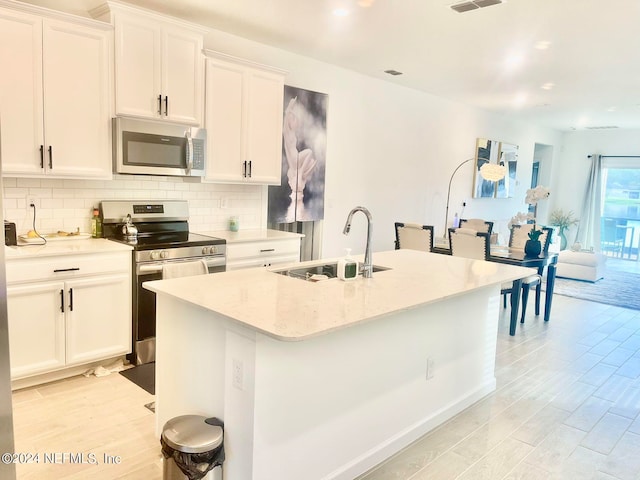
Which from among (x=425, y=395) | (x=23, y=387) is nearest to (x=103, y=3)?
(x=23, y=387)

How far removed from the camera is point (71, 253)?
3264 mm

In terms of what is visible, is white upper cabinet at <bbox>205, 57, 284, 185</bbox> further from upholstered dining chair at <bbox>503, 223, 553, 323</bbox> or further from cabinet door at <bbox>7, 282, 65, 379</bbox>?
upholstered dining chair at <bbox>503, 223, 553, 323</bbox>

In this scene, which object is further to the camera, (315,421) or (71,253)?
(71,253)

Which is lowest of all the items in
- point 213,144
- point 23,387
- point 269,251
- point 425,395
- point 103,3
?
point 23,387

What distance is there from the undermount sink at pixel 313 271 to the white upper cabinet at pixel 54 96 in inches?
66.6

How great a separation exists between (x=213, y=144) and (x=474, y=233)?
2.85m

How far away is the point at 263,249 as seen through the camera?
4457 mm

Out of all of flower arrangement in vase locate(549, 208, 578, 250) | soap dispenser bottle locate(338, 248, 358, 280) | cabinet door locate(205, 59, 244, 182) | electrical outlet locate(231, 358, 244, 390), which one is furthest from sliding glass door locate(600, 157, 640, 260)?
electrical outlet locate(231, 358, 244, 390)

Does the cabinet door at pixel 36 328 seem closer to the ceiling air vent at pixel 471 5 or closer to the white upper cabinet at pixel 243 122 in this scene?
the white upper cabinet at pixel 243 122

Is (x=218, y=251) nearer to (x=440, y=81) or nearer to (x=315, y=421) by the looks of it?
(x=315, y=421)

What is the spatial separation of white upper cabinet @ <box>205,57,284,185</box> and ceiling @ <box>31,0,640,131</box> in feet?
1.38

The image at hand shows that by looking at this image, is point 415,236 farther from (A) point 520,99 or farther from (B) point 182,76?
(A) point 520,99

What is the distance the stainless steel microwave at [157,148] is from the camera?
11.9 ft

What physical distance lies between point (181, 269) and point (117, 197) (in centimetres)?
139
